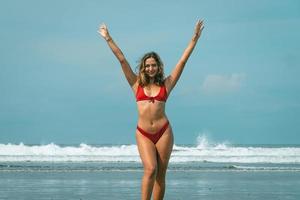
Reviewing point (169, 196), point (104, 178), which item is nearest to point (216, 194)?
point (169, 196)

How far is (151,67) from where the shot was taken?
8500 millimetres

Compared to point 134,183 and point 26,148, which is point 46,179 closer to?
point 134,183

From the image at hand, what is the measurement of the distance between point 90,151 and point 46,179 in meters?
27.2

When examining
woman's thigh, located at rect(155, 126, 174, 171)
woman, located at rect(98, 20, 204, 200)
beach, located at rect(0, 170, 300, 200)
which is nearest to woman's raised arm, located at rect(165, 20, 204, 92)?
woman, located at rect(98, 20, 204, 200)

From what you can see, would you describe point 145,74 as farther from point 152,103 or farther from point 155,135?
point 155,135

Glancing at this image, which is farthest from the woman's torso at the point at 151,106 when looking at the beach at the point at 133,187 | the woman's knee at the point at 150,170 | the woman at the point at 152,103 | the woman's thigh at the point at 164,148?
the beach at the point at 133,187

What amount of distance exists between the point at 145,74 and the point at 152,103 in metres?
0.38

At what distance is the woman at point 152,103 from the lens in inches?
334

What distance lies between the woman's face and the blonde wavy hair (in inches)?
1.4

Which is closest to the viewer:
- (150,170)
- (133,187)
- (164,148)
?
(150,170)

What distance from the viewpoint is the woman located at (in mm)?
8484

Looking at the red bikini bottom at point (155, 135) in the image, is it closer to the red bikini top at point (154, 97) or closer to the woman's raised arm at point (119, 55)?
the red bikini top at point (154, 97)

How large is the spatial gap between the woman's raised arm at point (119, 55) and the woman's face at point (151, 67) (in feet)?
0.68

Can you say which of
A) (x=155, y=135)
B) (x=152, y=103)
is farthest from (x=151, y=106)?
(x=155, y=135)
